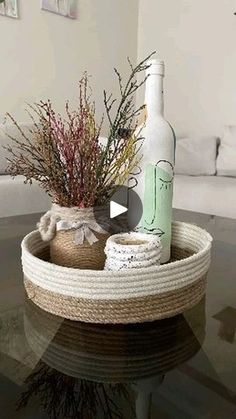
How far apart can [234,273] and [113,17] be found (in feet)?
9.98

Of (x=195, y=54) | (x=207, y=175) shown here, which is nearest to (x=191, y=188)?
(x=207, y=175)

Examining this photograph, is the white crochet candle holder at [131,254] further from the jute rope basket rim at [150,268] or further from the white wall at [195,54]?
the white wall at [195,54]

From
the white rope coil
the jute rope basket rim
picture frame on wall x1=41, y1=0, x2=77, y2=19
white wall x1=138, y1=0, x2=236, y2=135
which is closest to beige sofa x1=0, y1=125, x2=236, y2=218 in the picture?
white wall x1=138, y1=0, x2=236, y2=135

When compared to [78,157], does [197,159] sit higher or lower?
lower

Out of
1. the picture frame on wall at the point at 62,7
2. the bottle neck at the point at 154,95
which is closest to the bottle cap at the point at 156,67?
the bottle neck at the point at 154,95

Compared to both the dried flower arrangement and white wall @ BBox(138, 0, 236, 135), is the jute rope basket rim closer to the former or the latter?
the dried flower arrangement

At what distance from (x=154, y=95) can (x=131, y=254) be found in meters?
0.30

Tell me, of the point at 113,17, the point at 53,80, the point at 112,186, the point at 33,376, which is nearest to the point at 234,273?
the point at 112,186

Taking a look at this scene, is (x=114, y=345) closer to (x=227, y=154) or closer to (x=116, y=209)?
(x=116, y=209)

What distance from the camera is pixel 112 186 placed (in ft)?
2.08

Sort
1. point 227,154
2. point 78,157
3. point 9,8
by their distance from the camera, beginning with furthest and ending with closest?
point 227,154
point 9,8
point 78,157

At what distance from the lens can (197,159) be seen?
2.70m

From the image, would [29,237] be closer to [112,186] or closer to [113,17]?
[112,186]

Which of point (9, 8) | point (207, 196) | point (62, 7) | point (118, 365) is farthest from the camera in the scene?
point (62, 7)
